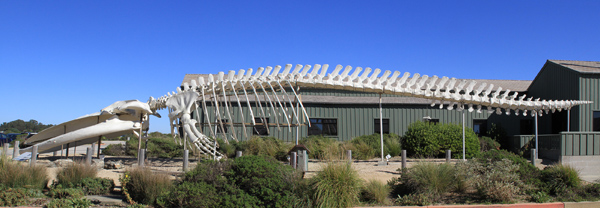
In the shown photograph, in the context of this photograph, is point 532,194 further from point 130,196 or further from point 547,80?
point 547,80

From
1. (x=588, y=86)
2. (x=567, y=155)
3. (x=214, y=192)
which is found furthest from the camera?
(x=588, y=86)

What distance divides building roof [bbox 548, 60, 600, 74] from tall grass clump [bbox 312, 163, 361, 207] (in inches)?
658

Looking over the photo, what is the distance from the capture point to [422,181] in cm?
886

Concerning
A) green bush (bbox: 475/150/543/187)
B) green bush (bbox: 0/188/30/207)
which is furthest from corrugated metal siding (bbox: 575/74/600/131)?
green bush (bbox: 0/188/30/207)

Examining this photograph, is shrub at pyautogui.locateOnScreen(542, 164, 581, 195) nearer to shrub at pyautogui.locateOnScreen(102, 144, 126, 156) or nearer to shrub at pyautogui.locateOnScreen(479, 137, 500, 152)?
shrub at pyautogui.locateOnScreen(479, 137, 500, 152)

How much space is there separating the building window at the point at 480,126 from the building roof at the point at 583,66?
5115 millimetres

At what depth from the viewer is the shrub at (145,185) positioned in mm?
8336

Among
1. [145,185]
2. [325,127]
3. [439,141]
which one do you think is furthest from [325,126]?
[145,185]

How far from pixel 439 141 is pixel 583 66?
32.0 ft

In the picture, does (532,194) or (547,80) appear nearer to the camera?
(532,194)

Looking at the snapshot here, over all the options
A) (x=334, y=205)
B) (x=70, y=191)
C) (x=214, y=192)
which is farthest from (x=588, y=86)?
(x=70, y=191)

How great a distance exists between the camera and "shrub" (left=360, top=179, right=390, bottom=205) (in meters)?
8.49

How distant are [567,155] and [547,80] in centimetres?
860

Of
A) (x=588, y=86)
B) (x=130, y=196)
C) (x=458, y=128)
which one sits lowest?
(x=130, y=196)
